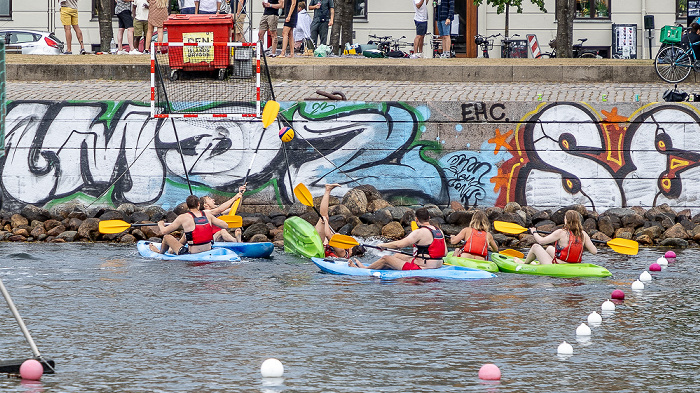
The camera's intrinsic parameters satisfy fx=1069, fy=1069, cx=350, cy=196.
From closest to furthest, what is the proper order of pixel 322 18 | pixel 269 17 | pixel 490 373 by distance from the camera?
pixel 490 373, pixel 269 17, pixel 322 18

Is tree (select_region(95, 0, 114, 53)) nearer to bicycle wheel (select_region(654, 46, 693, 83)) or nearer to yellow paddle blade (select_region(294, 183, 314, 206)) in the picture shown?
yellow paddle blade (select_region(294, 183, 314, 206))

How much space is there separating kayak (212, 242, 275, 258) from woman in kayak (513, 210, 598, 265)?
3876 mm

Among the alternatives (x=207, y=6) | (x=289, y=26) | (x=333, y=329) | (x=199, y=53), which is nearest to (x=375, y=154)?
(x=199, y=53)

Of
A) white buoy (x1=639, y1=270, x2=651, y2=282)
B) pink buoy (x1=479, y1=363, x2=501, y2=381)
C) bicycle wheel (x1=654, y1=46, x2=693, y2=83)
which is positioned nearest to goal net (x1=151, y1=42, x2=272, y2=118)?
white buoy (x1=639, y1=270, x2=651, y2=282)

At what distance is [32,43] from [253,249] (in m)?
17.0

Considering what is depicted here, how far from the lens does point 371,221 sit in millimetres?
19062

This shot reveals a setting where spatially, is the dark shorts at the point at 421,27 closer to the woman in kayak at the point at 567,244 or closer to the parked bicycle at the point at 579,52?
the parked bicycle at the point at 579,52

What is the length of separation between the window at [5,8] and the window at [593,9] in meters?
18.9

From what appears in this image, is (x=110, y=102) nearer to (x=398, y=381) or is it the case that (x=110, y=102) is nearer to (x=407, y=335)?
(x=407, y=335)

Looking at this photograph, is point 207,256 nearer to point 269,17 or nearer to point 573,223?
point 573,223

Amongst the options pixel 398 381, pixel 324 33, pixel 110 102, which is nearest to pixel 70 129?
pixel 110 102

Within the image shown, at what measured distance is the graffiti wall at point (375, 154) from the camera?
19.7 m

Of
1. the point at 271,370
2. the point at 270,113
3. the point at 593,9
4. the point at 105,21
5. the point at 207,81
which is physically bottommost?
the point at 271,370

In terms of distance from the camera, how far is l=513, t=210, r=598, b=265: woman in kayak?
597 inches
